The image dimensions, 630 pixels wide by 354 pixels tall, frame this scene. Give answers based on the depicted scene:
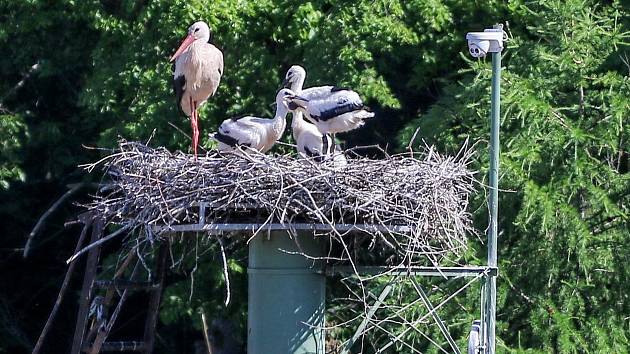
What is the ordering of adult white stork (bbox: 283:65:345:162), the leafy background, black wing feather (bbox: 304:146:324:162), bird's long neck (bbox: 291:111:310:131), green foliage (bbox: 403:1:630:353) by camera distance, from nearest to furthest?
black wing feather (bbox: 304:146:324:162)
adult white stork (bbox: 283:65:345:162)
bird's long neck (bbox: 291:111:310:131)
green foliage (bbox: 403:1:630:353)
the leafy background

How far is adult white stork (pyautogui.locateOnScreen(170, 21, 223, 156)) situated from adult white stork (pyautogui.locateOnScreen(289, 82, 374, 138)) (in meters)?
1.49

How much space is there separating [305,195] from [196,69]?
3.18m

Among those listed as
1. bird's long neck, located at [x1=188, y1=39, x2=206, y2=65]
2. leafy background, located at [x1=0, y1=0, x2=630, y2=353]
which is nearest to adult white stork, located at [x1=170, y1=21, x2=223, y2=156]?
bird's long neck, located at [x1=188, y1=39, x2=206, y2=65]

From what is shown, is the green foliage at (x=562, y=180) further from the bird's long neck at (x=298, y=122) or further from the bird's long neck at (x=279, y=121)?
the bird's long neck at (x=279, y=121)

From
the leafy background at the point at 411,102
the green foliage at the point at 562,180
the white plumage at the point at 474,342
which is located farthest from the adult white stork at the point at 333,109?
the green foliage at the point at 562,180

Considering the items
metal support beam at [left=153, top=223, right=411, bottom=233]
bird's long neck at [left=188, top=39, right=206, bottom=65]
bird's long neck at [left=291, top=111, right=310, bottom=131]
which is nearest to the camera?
metal support beam at [left=153, top=223, right=411, bottom=233]

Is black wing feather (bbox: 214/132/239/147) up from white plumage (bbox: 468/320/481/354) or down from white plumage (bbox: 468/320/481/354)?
up

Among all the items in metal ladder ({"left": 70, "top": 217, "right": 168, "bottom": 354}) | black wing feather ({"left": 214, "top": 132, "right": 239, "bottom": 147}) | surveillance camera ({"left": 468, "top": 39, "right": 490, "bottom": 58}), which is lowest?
metal ladder ({"left": 70, "top": 217, "right": 168, "bottom": 354})

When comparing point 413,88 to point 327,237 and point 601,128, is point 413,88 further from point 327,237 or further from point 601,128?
point 327,237

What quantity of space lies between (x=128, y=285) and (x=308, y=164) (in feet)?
8.17

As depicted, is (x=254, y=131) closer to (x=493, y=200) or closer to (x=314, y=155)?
(x=314, y=155)

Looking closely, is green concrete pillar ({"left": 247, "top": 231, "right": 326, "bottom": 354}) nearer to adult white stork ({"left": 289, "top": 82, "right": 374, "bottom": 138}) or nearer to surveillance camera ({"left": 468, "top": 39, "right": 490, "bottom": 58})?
adult white stork ({"left": 289, "top": 82, "right": 374, "bottom": 138})

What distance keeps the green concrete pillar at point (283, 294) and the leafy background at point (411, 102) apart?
2662 millimetres

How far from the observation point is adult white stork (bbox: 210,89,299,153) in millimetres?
12664
